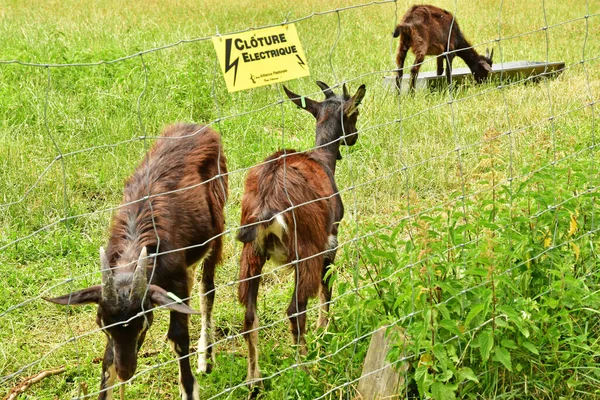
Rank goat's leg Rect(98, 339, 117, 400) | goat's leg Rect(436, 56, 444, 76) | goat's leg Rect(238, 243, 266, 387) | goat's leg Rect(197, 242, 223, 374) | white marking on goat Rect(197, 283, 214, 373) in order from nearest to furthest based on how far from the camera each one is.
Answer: goat's leg Rect(98, 339, 117, 400), goat's leg Rect(238, 243, 266, 387), goat's leg Rect(197, 242, 223, 374), white marking on goat Rect(197, 283, 214, 373), goat's leg Rect(436, 56, 444, 76)

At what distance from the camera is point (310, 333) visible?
16.8 feet

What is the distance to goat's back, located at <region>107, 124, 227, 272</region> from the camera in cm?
448

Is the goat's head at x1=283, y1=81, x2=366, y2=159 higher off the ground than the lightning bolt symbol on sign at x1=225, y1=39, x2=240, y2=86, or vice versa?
the lightning bolt symbol on sign at x1=225, y1=39, x2=240, y2=86

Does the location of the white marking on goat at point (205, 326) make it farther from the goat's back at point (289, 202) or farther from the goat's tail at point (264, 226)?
the goat's tail at point (264, 226)

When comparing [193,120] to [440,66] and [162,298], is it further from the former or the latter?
[162,298]

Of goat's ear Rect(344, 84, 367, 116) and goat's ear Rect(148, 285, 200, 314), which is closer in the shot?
goat's ear Rect(148, 285, 200, 314)

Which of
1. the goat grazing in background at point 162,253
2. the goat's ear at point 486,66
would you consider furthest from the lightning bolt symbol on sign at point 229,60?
the goat's ear at point 486,66

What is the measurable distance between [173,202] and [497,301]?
207 centimetres

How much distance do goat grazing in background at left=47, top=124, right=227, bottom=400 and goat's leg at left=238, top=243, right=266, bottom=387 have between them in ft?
1.00

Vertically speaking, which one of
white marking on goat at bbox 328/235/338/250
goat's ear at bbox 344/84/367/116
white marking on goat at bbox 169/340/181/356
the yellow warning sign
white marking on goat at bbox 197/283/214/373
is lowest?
white marking on goat at bbox 197/283/214/373

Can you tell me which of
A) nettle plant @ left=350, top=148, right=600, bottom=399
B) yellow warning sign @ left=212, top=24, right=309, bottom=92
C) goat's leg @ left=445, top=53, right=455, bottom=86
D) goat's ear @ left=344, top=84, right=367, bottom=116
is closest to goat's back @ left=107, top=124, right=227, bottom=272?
yellow warning sign @ left=212, top=24, right=309, bottom=92

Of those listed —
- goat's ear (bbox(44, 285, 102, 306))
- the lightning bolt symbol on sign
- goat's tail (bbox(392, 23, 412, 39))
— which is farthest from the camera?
goat's tail (bbox(392, 23, 412, 39))

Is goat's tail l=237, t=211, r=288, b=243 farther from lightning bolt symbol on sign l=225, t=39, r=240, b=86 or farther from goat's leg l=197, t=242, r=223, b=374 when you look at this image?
lightning bolt symbol on sign l=225, t=39, r=240, b=86

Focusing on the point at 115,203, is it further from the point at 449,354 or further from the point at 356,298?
the point at 449,354
